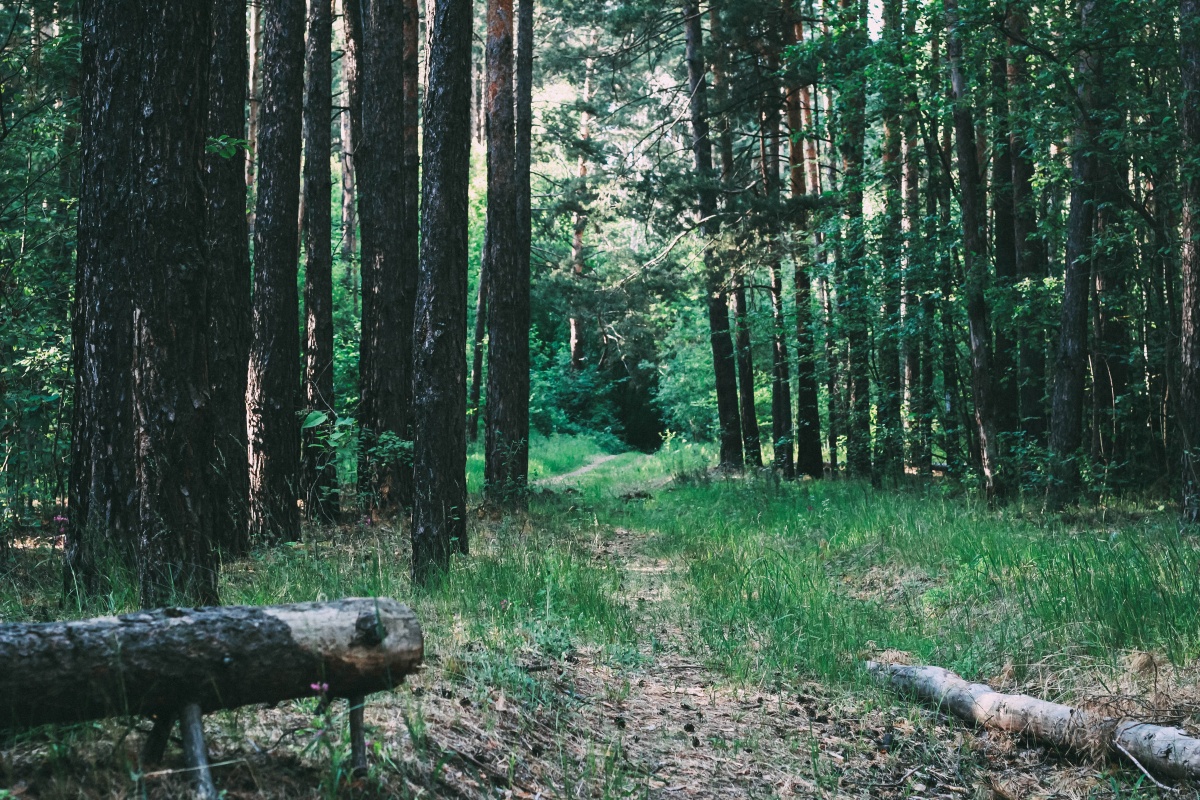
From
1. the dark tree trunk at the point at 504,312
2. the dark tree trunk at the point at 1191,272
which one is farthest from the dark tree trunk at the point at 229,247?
the dark tree trunk at the point at 1191,272

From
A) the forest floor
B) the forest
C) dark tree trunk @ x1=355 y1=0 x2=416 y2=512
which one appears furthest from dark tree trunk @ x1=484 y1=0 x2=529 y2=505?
the forest floor

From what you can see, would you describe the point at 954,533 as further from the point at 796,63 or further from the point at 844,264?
the point at 796,63

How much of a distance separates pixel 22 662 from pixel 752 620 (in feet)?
16.2

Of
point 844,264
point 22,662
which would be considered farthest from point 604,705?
point 844,264

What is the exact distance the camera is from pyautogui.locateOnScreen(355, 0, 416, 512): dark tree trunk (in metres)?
10.1

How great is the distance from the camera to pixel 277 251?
369 inches

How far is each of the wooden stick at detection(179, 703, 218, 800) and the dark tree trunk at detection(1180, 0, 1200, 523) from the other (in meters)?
9.47

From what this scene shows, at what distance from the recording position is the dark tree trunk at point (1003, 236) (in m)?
12.1

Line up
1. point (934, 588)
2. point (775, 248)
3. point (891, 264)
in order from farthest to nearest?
point (775, 248)
point (891, 264)
point (934, 588)

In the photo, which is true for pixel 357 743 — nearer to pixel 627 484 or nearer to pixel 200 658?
pixel 200 658

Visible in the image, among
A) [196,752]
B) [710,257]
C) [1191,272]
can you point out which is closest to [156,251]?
[196,752]

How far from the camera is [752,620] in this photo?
253 inches

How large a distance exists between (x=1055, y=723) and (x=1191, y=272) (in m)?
6.69

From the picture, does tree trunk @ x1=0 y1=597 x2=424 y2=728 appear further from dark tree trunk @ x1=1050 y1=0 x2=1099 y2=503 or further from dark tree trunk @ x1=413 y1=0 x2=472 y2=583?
dark tree trunk @ x1=1050 y1=0 x2=1099 y2=503
